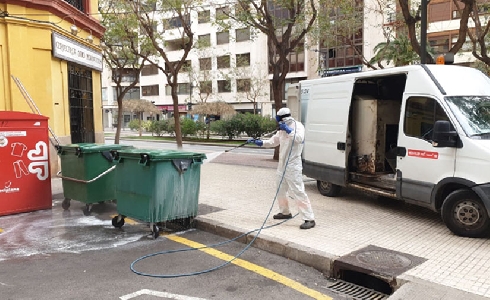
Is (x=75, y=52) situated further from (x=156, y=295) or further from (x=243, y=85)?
(x=243, y=85)

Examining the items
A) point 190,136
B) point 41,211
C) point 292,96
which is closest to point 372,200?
point 292,96

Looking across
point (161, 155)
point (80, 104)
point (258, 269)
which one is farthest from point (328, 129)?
point (80, 104)

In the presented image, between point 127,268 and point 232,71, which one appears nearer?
point 127,268

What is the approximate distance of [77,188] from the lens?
24.4ft

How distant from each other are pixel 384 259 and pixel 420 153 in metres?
2.28

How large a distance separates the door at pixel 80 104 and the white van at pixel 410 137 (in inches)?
290

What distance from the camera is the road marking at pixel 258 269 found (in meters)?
4.29

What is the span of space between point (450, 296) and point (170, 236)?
3800 millimetres

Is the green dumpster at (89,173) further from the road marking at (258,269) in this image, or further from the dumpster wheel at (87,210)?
the road marking at (258,269)

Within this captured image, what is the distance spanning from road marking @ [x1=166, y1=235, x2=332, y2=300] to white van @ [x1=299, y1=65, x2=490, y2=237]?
2.74 metres

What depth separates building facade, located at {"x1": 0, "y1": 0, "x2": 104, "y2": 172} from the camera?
1048 cm

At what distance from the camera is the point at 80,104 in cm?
1333

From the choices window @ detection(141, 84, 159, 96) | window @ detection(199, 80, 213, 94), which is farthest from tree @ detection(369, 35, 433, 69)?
window @ detection(141, 84, 159, 96)

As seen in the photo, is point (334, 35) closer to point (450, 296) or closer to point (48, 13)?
point (48, 13)
